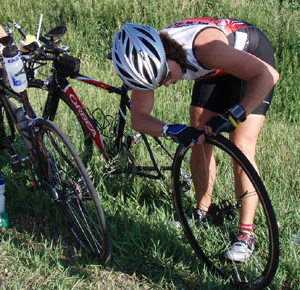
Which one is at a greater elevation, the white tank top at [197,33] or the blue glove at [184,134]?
the white tank top at [197,33]

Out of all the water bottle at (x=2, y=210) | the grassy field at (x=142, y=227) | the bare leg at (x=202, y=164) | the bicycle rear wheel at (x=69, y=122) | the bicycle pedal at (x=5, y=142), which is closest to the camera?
the grassy field at (x=142, y=227)

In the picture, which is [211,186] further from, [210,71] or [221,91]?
[210,71]

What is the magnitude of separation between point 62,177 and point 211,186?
1087 mm

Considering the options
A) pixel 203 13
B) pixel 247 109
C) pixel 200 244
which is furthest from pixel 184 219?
pixel 203 13

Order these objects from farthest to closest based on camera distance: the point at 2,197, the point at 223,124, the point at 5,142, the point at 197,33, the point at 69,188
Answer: the point at 5,142
the point at 2,197
the point at 69,188
the point at 197,33
the point at 223,124

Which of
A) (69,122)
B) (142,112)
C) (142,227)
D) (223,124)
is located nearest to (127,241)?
(142,227)

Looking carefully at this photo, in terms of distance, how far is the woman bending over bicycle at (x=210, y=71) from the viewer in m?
2.52

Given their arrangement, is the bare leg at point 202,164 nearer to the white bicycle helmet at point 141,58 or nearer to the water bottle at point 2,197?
the white bicycle helmet at point 141,58

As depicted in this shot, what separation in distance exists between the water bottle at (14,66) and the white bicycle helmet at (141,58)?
0.81 metres

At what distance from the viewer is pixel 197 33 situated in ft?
8.63

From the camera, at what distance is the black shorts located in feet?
10.0

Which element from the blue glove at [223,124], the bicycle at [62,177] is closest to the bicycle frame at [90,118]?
the bicycle at [62,177]

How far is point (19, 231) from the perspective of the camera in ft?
11.7

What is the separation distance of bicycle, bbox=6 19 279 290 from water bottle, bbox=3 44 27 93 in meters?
0.32
